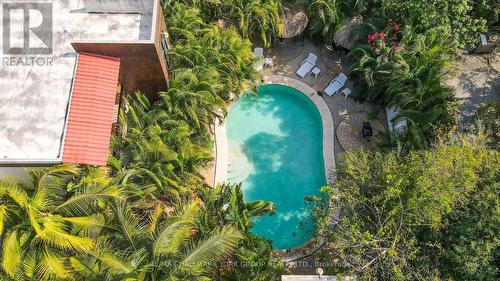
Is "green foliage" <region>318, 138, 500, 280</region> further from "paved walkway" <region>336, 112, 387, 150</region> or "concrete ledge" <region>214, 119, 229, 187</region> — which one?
"concrete ledge" <region>214, 119, 229, 187</region>

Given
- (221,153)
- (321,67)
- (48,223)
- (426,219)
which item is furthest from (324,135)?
(48,223)

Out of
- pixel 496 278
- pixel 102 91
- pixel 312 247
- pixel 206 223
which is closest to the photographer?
pixel 496 278

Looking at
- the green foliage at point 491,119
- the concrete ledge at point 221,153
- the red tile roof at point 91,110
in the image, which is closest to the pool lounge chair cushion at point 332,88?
the concrete ledge at point 221,153

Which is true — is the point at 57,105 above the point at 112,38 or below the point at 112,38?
below

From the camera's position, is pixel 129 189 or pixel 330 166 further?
pixel 330 166

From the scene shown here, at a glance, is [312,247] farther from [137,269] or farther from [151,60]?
[151,60]

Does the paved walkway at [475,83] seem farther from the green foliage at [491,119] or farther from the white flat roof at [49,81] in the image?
the white flat roof at [49,81]

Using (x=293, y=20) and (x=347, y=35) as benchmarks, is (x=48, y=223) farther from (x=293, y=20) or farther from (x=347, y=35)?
(x=347, y=35)

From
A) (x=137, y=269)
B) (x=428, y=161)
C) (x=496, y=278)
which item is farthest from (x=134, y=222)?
(x=496, y=278)
